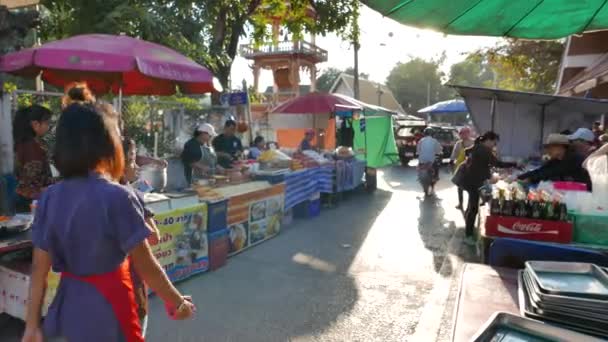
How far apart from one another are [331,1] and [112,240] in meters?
11.9

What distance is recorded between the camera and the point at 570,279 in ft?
6.59

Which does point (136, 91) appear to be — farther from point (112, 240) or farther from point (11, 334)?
point (112, 240)

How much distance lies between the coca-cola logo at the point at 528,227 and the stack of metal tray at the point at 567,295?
2.86 feet

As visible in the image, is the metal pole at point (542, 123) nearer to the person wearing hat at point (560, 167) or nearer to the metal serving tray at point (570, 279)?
the person wearing hat at point (560, 167)

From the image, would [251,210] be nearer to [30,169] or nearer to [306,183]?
[306,183]

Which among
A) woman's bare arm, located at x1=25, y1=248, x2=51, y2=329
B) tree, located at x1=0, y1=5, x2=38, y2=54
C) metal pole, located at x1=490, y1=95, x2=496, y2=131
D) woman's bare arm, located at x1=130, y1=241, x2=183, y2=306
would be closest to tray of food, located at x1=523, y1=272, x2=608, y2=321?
woman's bare arm, located at x1=130, y1=241, x2=183, y2=306

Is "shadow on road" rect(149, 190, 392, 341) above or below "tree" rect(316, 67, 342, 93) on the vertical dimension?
below

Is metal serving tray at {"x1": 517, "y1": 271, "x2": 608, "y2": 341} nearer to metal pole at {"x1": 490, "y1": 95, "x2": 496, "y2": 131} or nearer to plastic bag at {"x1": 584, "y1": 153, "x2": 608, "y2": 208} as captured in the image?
plastic bag at {"x1": 584, "y1": 153, "x2": 608, "y2": 208}

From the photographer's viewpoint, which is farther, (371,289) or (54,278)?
(371,289)

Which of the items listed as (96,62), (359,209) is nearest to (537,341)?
(96,62)

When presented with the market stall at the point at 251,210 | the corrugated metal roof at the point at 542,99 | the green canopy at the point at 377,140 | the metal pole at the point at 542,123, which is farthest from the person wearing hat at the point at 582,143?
the green canopy at the point at 377,140

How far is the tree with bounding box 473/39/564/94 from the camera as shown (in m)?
17.8

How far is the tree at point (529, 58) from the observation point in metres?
17.8

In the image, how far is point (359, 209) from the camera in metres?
9.39
